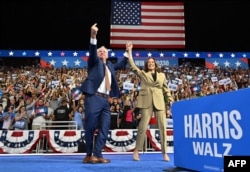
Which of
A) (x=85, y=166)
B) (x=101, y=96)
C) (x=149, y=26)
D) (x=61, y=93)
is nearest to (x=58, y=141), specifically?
(x=61, y=93)

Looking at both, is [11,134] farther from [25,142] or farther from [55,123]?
[55,123]

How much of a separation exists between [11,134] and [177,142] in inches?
162

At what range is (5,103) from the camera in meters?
7.09

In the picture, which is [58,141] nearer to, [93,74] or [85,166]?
[93,74]

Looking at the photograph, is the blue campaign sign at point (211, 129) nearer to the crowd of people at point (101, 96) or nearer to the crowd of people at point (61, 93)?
the crowd of people at point (101, 96)

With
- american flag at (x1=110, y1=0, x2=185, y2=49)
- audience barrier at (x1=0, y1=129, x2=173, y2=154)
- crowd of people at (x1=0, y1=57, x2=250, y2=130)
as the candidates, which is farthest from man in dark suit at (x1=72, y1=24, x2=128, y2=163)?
american flag at (x1=110, y1=0, x2=185, y2=49)

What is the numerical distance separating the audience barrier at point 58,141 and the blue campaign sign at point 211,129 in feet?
10.9

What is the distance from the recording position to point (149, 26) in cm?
1080

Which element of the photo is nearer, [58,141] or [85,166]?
[85,166]

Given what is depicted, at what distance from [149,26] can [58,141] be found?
19.7 ft

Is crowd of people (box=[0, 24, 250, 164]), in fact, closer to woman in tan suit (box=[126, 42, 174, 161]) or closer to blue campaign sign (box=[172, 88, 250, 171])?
woman in tan suit (box=[126, 42, 174, 161])

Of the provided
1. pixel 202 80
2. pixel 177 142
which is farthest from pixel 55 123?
pixel 202 80

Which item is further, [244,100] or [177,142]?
[177,142]

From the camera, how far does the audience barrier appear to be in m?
5.98
